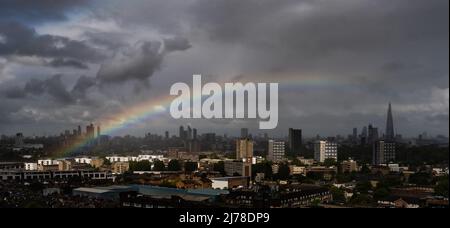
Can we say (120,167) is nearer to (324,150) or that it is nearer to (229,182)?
(229,182)

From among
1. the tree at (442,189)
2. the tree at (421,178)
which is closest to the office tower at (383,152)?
the tree at (421,178)

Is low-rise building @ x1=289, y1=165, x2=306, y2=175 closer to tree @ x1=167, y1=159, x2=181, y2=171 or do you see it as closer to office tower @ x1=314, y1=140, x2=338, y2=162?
office tower @ x1=314, y1=140, x2=338, y2=162

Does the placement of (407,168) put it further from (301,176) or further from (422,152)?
(301,176)

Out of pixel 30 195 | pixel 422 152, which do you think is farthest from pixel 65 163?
pixel 422 152

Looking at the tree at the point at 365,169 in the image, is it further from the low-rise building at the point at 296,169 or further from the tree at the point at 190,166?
the tree at the point at 190,166

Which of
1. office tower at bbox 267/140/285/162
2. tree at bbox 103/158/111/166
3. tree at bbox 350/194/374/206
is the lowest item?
tree at bbox 350/194/374/206

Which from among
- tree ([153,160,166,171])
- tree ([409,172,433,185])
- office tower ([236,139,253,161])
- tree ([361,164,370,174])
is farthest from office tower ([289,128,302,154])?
tree ([153,160,166,171])
